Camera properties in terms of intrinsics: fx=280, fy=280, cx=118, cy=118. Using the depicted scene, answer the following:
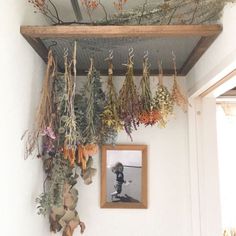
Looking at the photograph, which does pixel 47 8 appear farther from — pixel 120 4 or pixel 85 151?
pixel 85 151

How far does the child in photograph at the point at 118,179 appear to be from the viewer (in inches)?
75.0

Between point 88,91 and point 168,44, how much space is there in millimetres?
531

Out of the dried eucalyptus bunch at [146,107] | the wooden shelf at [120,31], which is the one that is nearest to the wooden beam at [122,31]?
the wooden shelf at [120,31]

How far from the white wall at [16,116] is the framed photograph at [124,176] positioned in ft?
1.74

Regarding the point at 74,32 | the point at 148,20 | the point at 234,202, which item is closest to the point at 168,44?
the point at 148,20

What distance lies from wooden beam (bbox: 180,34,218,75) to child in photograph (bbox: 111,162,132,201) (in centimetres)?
79

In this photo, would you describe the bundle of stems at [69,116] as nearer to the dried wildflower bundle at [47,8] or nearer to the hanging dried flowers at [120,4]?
the dried wildflower bundle at [47,8]

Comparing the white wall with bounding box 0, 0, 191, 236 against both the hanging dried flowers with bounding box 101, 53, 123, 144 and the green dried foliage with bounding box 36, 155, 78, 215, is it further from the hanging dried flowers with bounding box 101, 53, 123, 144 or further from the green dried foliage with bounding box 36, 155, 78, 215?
the hanging dried flowers with bounding box 101, 53, 123, 144

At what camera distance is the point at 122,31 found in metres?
1.26

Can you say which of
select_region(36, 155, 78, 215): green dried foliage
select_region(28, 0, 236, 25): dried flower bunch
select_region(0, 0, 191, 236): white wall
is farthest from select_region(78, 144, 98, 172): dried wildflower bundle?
select_region(28, 0, 236, 25): dried flower bunch

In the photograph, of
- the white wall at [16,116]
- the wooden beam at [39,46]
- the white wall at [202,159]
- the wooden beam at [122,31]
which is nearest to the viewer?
the white wall at [16,116]

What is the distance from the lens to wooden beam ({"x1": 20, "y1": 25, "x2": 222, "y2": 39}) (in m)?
1.25

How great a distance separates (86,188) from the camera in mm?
1930

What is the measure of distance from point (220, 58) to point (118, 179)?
1.04 metres
